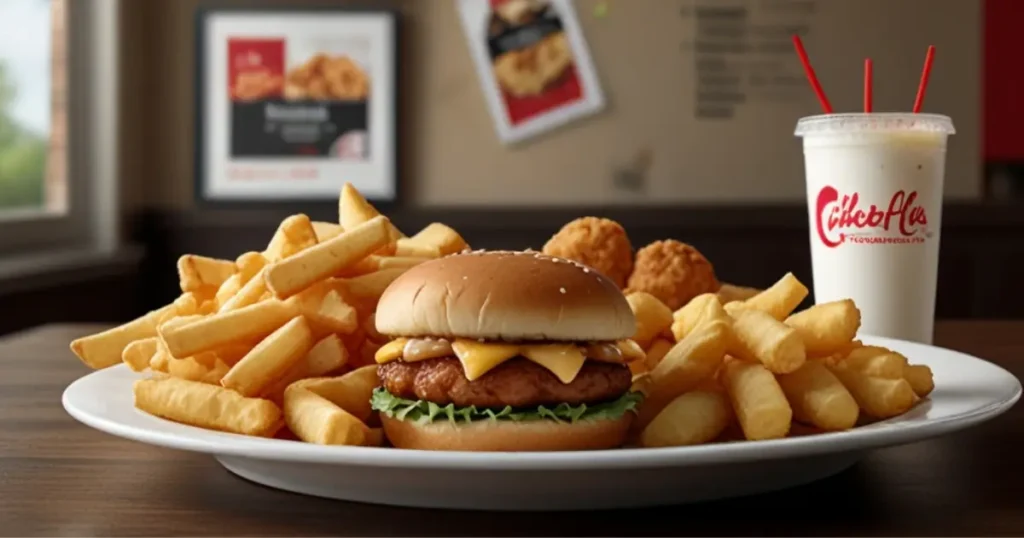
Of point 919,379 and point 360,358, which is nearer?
point 919,379

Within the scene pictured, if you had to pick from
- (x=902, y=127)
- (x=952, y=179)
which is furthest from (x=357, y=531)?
(x=952, y=179)

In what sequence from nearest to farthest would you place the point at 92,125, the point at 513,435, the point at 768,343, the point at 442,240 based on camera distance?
the point at 513,435
the point at 768,343
the point at 442,240
the point at 92,125

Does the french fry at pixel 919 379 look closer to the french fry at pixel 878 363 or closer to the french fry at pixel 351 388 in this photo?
the french fry at pixel 878 363

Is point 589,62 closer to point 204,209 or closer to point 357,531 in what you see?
point 204,209

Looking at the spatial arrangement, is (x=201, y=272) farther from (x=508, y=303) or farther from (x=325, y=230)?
(x=508, y=303)

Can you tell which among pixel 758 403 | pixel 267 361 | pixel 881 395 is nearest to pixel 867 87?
pixel 881 395

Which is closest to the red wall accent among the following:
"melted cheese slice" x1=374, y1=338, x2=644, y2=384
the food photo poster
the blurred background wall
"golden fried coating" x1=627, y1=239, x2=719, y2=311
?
the blurred background wall
